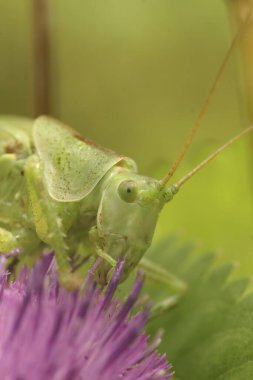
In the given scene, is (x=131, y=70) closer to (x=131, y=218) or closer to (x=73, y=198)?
(x=73, y=198)

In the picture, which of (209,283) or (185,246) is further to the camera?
(185,246)

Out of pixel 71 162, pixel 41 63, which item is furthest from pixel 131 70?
pixel 71 162

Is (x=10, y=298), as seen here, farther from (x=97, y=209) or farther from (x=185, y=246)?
(x=185, y=246)

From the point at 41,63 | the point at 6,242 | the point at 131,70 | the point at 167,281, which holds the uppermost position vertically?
the point at 41,63

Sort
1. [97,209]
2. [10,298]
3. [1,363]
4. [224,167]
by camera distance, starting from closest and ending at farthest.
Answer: [1,363]
[10,298]
[97,209]
[224,167]

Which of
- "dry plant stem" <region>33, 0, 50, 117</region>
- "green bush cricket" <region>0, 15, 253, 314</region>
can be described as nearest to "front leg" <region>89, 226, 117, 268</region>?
"green bush cricket" <region>0, 15, 253, 314</region>

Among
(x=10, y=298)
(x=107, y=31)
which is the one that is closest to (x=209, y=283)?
(x=10, y=298)

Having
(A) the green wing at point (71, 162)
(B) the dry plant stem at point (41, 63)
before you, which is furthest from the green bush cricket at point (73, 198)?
(B) the dry plant stem at point (41, 63)

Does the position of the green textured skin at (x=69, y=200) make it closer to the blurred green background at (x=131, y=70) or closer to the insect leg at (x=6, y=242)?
the insect leg at (x=6, y=242)
